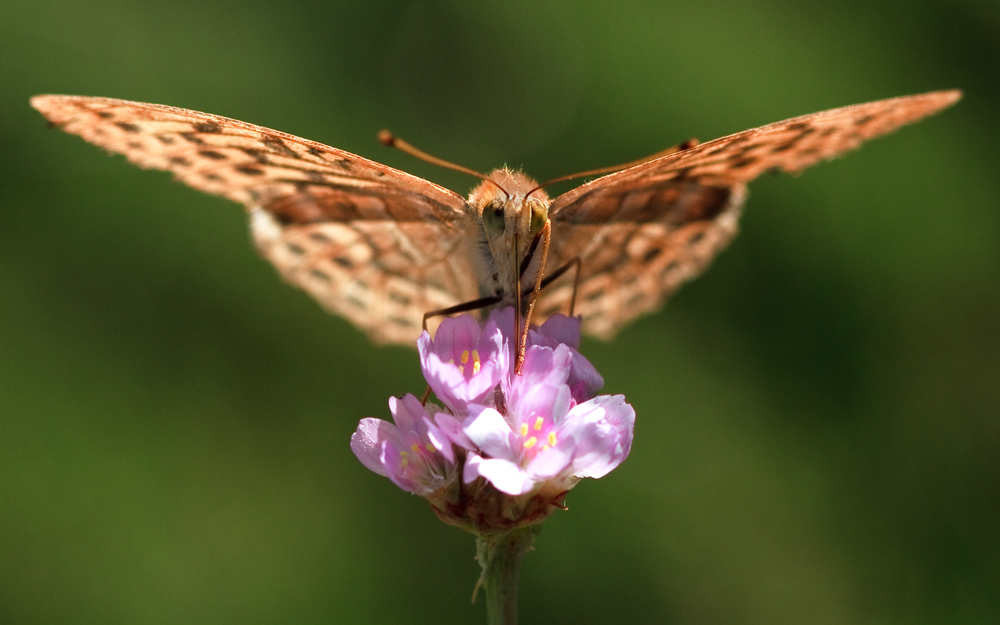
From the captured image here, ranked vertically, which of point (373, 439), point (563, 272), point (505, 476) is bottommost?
point (505, 476)

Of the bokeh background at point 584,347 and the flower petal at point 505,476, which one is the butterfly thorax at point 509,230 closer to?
the flower petal at point 505,476

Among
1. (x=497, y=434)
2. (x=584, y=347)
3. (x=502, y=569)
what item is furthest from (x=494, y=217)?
(x=584, y=347)

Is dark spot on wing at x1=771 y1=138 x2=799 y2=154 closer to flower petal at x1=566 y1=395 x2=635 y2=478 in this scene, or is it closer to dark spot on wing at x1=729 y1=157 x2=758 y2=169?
dark spot on wing at x1=729 y1=157 x2=758 y2=169

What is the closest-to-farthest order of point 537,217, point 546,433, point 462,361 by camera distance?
point 546,433, point 462,361, point 537,217

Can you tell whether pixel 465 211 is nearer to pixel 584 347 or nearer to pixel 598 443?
pixel 598 443

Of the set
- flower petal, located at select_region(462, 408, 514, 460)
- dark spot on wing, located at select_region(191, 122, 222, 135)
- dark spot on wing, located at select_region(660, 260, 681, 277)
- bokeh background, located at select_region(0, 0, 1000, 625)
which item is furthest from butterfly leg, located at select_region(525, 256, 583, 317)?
bokeh background, located at select_region(0, 0, 1000, 625)

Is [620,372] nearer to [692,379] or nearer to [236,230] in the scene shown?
[692,379]
